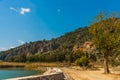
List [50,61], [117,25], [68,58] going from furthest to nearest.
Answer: [50,61] < [68,58] < [117,25]

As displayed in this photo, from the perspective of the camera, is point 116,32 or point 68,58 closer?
point 116,32

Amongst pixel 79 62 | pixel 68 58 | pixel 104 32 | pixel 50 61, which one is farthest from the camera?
pixel 50 61

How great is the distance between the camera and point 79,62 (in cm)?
10256

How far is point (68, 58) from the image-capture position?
555ft

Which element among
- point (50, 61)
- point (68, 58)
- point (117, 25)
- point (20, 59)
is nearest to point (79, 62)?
point (117, 25)

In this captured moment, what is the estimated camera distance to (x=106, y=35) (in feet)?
176

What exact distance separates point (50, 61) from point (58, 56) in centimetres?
731

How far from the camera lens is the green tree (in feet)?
172

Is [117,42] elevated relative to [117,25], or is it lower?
lower

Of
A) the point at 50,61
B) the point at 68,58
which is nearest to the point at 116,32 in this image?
the point at 68,58

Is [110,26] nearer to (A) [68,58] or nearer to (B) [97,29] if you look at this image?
(B) [97,29]

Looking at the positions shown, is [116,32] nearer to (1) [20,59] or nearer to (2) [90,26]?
(2) [90,26]

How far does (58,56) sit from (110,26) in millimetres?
134705

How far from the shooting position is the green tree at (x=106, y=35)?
52.4m
